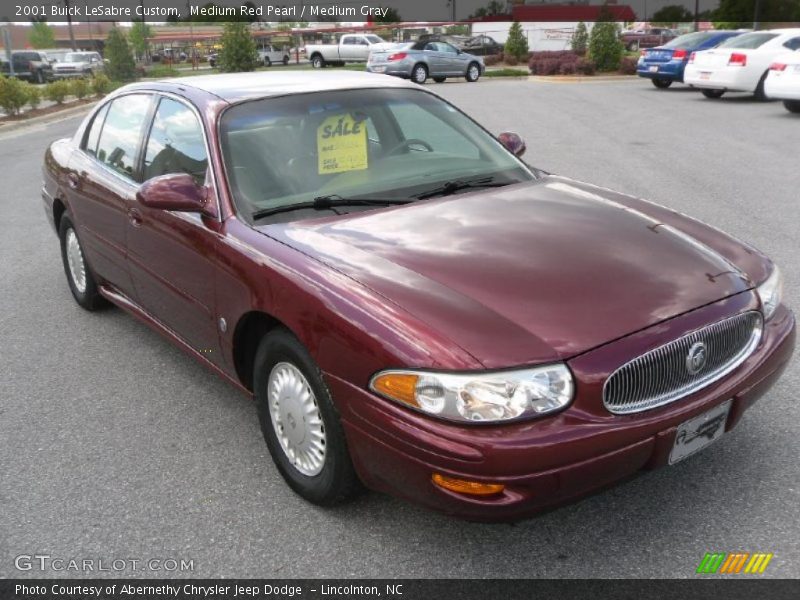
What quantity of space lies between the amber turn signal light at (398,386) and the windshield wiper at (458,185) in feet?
4.24

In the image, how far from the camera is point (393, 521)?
304 centimetres

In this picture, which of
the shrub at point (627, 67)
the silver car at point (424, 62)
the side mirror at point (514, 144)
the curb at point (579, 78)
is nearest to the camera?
the side mirror at point (514, 144)

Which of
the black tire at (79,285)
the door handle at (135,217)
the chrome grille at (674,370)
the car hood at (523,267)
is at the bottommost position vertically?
the black tire at (79,285)

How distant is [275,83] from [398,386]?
7.19ft

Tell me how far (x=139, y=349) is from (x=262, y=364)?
6.45 ft

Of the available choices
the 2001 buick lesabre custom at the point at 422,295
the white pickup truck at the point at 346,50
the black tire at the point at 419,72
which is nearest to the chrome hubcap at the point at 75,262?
the 2001 buick lesabre custom at the point at 422,295

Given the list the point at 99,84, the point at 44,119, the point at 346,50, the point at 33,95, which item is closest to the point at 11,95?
the point at 44,119

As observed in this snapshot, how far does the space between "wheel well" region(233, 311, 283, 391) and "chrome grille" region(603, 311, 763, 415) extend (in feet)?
4.38

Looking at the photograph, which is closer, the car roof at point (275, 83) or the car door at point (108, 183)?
the car roof at point (275, 83)

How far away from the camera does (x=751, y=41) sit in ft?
58.9

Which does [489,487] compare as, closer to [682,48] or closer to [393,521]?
[393,521]

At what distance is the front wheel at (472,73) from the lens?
29.9 m

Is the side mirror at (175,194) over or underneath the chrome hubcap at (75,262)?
over

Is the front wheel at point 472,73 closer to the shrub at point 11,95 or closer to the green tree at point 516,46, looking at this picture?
the green tree at point 516,46
